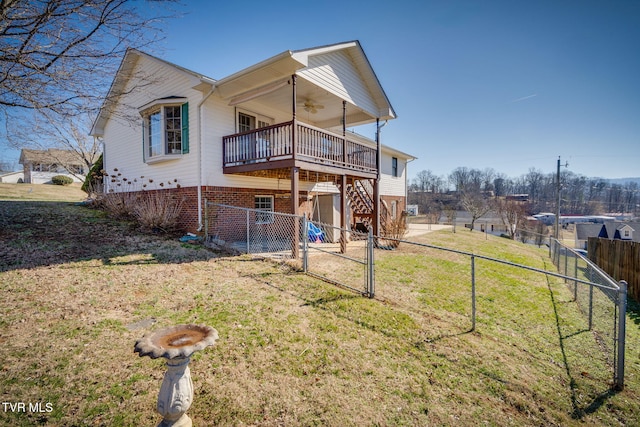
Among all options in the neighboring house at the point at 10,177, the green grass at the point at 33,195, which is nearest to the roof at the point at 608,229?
the green grass at the point at 33,195

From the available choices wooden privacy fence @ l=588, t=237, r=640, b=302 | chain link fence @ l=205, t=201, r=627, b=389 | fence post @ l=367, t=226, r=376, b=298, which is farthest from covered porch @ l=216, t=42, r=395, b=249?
wooden privacy fence @ l=588, t=237, r=640, b=302

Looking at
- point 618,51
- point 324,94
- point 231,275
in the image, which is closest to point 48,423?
point 231,275

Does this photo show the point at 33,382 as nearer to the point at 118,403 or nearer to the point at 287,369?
the point at 118,403

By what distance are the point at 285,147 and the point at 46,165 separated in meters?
42.8

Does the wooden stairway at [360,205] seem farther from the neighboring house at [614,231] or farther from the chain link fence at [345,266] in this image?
the neighboring house at [614,231]

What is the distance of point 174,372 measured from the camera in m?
2.22

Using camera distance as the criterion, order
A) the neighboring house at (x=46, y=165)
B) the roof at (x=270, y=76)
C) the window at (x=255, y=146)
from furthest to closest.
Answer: the neighboring house at (x=46, y=165) < the window at (x=255, y=146) < the roof at (x=270, y=76)

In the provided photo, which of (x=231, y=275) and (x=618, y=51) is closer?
(x=231, y=275)

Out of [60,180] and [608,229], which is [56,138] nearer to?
[60,180]

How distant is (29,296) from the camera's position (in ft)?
14.7

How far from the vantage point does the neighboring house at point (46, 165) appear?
95.7 feet

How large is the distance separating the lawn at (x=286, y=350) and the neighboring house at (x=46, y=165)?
30399 millimetres

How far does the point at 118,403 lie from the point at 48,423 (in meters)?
0.49

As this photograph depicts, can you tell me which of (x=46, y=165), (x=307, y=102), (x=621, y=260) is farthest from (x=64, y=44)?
(x=46, y=165)
